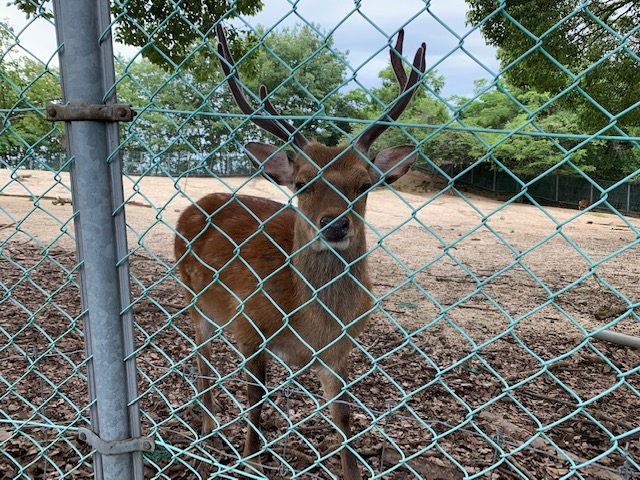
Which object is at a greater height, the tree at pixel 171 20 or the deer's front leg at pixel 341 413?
the tree at pixel 171 20

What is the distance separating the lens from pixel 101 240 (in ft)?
4.82

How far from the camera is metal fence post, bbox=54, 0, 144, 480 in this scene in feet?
4.56

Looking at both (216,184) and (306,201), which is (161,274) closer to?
(306,201)

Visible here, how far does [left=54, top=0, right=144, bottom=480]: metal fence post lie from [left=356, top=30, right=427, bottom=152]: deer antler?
0.82 metres

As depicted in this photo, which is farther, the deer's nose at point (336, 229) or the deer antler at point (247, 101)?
the deer's nose at point (336, 229)

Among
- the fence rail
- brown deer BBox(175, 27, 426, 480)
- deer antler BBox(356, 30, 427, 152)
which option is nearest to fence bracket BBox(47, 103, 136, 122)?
brown deer BBox(175, 27, 426, 480)

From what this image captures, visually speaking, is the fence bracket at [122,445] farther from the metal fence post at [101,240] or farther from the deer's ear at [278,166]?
the deer's ear at [278,166]

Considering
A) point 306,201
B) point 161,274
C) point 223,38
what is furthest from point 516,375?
point 161,274

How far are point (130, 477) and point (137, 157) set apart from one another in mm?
27355

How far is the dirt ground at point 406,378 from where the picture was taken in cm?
169

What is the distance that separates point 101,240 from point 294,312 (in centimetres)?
67

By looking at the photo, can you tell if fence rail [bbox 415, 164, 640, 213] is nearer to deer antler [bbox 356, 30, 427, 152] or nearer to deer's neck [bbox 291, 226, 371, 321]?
deer's neck [bbox 291, 226, 371, 321]

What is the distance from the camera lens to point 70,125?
1430 mm

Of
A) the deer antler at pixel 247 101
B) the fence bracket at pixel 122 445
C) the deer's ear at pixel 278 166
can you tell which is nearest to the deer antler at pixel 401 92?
the deer antler at pixel 247 101
